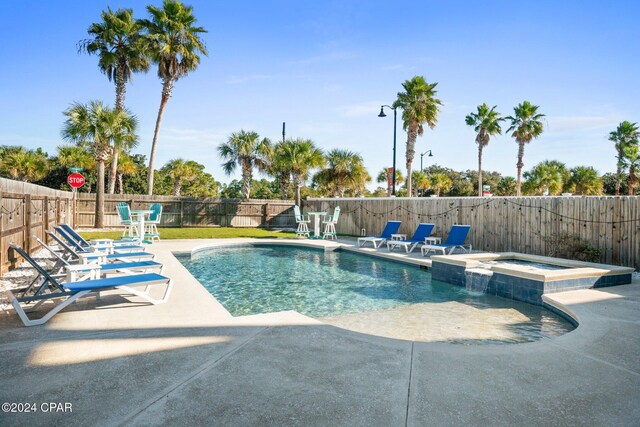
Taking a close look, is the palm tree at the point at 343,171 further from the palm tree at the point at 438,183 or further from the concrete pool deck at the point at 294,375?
the palm tree at the point at 438,183

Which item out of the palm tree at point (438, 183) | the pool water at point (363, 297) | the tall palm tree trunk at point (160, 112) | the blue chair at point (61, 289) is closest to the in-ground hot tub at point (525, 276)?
the pool water at point (363, 297)

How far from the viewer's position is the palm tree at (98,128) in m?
17.0

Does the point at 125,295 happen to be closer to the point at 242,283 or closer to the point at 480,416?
the point at 242,283

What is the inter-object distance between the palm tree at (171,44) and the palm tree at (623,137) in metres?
34.4

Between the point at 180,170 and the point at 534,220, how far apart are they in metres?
33.5

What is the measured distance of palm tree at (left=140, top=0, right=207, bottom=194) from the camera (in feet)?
65.8

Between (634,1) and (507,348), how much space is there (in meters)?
9.63

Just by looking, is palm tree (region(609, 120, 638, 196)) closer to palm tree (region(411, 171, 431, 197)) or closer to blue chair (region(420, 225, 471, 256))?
palm tree (region(411, 171, 431, 197))

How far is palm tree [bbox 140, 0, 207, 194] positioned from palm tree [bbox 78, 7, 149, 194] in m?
0.65

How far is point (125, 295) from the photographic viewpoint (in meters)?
5.75

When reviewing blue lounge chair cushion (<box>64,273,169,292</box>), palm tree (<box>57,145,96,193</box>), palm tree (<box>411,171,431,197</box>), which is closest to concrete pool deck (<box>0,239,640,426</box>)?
blue lounge chair cushion (<box>64,273,169,292</box>)

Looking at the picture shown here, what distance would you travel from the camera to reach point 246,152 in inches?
923

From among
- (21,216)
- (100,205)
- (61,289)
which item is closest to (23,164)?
(100,205)

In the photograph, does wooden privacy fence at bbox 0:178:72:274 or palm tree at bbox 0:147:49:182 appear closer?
wooden privacy fence at bbox 0:178:72:274
